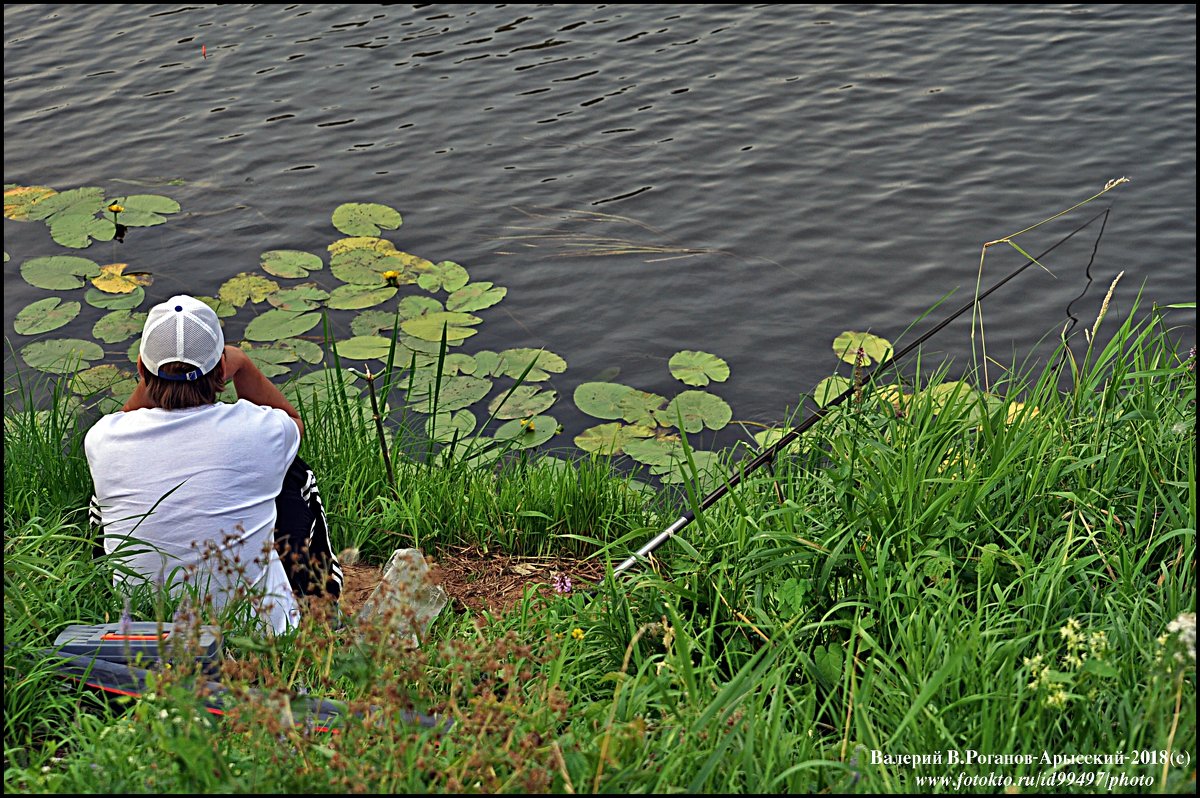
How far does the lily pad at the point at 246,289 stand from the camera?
5508mm

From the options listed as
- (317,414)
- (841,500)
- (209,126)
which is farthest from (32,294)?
(841,500)

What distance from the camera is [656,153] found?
684 cm

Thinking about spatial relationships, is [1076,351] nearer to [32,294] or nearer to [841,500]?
[841,500]

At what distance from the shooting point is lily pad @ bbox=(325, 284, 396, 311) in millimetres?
→ 5359

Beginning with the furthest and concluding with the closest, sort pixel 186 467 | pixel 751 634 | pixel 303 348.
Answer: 1. pixel 303 348
2. pixel 186 467
3. pixel 751 634

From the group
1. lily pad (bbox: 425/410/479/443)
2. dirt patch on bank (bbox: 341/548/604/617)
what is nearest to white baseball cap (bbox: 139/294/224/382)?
dirt patch on bank (bbox: 341/548/604/617)

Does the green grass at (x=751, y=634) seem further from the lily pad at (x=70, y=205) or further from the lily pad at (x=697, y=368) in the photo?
the lily pad at (x=70, y=205)

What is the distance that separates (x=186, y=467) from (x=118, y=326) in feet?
9.33

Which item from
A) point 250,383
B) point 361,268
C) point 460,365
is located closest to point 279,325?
point 361,268

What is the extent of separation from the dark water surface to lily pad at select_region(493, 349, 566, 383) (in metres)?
0.22

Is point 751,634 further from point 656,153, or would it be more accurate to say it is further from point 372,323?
point 656,153

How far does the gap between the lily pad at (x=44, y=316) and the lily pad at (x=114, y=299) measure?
3.3 inches

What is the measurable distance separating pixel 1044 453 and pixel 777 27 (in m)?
6.19

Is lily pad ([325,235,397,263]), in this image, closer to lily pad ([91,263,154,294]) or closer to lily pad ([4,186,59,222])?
lily pad ([91,263,154,294])
